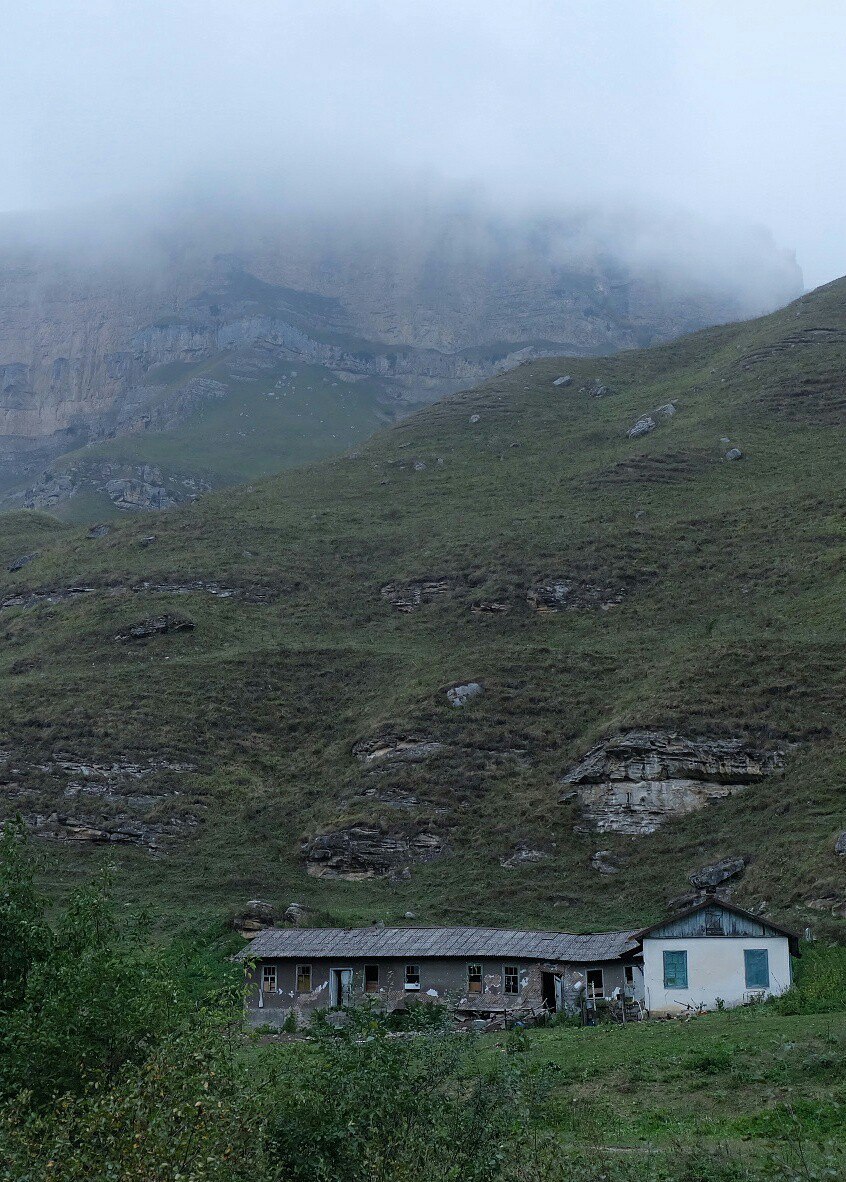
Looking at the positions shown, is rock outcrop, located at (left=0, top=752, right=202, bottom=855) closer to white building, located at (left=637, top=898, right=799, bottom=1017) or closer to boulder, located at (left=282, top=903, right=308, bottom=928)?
boulder, located at (left=282, top=903, right=308, bottom=928)

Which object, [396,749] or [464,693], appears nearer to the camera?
[396,749]

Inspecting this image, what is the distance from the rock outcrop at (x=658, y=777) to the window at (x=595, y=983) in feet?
53.0

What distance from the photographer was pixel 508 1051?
25516mm

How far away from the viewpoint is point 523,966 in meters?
36.2

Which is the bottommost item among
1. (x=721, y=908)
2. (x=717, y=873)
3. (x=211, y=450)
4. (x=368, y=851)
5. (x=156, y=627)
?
(x=721, y=908)

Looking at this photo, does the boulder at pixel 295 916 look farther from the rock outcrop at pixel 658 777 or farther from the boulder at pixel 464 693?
the boulder at pixel 464 693

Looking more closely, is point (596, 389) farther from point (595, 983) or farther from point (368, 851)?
point (595, 983)

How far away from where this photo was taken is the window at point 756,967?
110 feet

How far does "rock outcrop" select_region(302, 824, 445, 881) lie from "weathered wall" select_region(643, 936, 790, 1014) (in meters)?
18.5

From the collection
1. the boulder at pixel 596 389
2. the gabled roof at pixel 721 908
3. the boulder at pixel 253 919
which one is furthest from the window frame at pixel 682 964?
the boulder at pixel 596 389

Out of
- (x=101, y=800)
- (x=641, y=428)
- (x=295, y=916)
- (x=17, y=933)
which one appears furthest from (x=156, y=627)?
(x=17, y=933)

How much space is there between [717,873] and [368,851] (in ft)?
50.0

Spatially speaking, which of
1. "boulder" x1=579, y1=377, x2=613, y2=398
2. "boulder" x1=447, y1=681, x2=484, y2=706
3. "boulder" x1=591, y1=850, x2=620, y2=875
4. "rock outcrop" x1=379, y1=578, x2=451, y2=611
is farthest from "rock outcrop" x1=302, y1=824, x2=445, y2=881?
"boulder" x1=579, y1=377, x2=613, y2=398

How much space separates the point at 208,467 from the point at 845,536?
111538 millimetres
